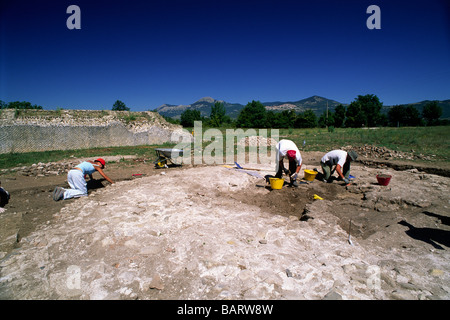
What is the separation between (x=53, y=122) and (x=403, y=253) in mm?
19895

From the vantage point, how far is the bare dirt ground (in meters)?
2.18

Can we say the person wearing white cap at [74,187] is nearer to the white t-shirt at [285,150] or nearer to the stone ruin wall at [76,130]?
the white t-shirt at [285,150]

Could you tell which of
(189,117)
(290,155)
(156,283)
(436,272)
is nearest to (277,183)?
(290,155)

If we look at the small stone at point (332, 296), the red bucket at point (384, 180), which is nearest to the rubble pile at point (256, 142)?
the red bucket at point (384, 180)

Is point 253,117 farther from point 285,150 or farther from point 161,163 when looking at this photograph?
point 285,150

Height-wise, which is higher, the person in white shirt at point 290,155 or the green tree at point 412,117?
the green tree at point 412,117

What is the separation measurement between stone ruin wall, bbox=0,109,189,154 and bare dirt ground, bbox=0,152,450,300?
40.0ft

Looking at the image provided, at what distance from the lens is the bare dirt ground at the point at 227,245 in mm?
2180

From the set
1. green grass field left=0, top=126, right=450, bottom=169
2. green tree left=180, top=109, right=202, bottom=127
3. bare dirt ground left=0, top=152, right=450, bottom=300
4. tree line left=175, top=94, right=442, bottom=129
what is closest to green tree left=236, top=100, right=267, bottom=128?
tree line left=175, top=94, right=442, bottom=129

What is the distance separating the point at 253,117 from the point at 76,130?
145 ft

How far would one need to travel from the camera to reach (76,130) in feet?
51.2

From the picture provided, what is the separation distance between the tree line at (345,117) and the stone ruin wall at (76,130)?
29.6 m

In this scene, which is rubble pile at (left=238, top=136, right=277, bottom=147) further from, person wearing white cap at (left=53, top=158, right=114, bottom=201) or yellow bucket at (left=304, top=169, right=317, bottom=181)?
person wearing white cap at (left=53, top=158, right=114, bottom=201)
